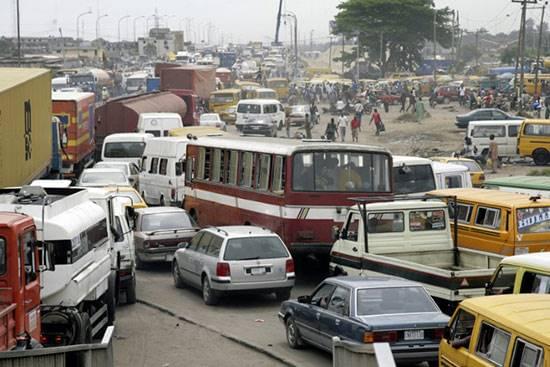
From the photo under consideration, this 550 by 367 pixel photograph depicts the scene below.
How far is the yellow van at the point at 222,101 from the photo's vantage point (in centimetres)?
7638

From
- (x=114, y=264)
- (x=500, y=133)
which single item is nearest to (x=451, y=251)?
(x=114, y=264)

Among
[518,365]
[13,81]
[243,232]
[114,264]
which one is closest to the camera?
[518,365]

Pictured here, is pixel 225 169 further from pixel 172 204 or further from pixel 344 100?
pixel 344 100

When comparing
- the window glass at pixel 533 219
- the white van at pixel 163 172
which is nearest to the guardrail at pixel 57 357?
the window glass at pixel 533 219

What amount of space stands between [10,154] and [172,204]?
31.6 ft

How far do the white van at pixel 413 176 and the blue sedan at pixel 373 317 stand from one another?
9.98m

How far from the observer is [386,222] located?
1981 cm

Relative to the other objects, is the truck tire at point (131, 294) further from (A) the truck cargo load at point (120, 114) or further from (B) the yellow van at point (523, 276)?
(A) the truck cargo load at point (120, 114)

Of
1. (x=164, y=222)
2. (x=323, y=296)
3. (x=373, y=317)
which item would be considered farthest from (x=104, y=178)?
(x=373, y=317)

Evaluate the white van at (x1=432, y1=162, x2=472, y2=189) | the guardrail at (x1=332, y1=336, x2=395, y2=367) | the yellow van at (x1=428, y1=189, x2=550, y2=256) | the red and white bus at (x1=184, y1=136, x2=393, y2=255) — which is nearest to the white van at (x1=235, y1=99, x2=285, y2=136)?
the white van at (x1=432, y1=162, x2=472, y2=189)

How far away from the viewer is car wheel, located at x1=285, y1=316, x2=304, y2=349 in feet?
54.1

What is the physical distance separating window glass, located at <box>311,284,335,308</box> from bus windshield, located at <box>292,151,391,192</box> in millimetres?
6171

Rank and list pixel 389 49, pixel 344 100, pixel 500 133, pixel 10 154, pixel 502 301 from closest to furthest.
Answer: pixel 502 301
pixel 10 154
pixel 500 133
pixel 344 100
pixel 389 49

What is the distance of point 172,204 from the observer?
3394cm
